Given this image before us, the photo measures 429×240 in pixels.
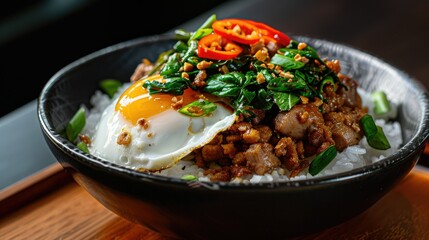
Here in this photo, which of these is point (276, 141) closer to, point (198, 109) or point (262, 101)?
point (262, 101)

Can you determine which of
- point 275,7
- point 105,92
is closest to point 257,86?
point 105,92

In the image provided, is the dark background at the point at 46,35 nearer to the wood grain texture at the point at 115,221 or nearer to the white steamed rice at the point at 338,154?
the white steamed rice at the point at 338,154

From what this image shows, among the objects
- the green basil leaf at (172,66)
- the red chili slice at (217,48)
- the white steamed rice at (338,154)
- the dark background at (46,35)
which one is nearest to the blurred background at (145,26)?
the dark background at (46,35)

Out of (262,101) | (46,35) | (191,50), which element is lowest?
(46,35)

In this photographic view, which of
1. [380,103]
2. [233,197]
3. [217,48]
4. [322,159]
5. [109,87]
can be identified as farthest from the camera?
[109,87]

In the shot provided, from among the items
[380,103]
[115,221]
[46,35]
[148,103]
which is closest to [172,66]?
[148,103]

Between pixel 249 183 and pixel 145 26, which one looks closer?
pixel 249 183

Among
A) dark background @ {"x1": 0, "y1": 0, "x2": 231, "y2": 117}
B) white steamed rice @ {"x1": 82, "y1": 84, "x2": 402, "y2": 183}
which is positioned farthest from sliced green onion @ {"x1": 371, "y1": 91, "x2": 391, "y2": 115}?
dark background @ {"x1": 0, "y1": 0, "x2": 231, "y2": 117}

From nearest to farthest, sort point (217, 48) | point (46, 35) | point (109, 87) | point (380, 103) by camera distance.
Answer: point (217, 48)
point (380, 103)
point (109, 87)
point (46, 35)
